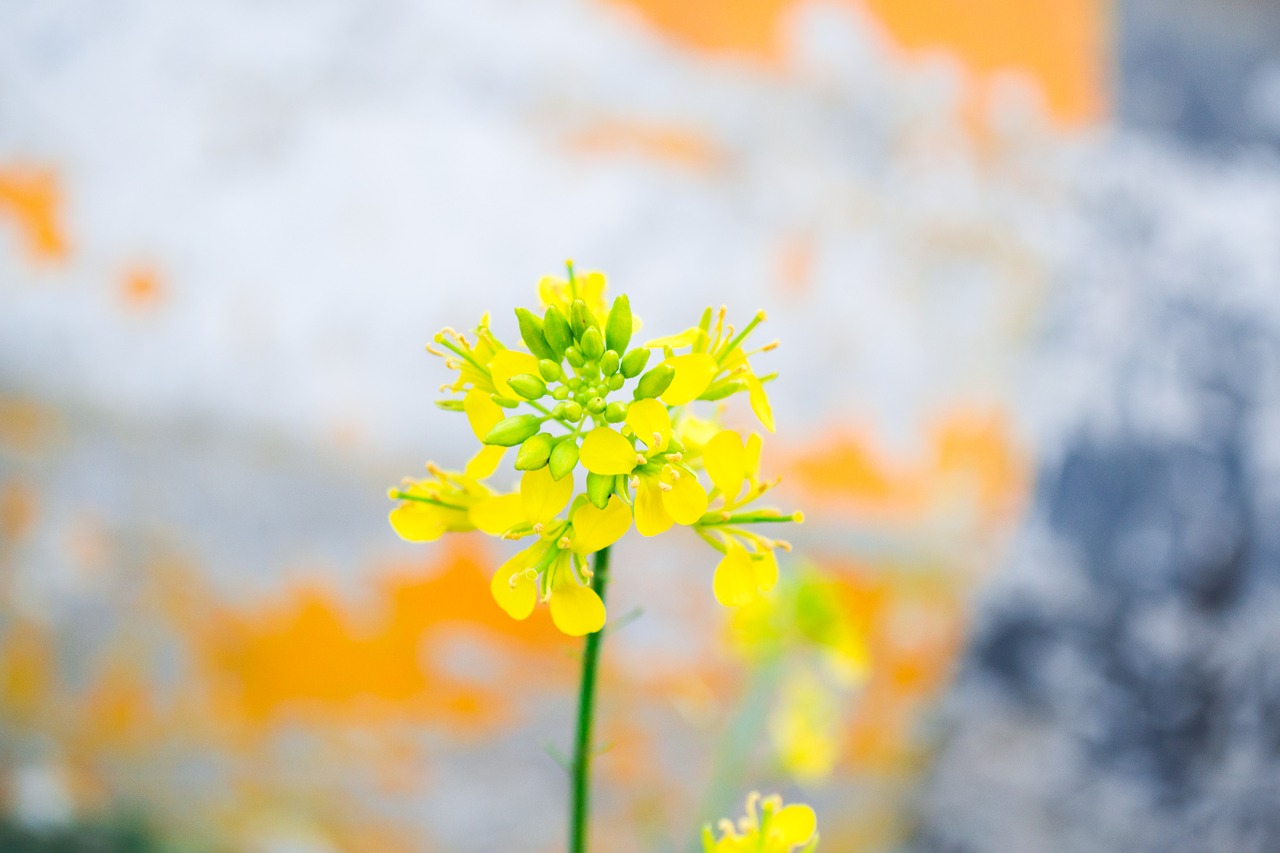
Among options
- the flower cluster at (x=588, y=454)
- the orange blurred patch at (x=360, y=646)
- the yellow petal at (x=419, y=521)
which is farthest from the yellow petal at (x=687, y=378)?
the orange blurred patch at (x=360, y=646)

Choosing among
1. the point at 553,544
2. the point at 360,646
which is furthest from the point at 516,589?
the point at 360,646

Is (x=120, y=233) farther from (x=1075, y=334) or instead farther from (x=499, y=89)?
(x=1075, y=334)

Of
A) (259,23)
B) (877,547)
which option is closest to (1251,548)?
(877,547)

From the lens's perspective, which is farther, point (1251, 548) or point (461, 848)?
point (1251, 548)

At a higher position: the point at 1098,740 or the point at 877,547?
the point at 877,547

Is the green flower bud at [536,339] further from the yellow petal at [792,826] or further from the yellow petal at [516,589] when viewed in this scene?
the yellow petal at [792,826]

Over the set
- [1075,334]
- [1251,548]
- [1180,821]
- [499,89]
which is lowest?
[1180,821]
